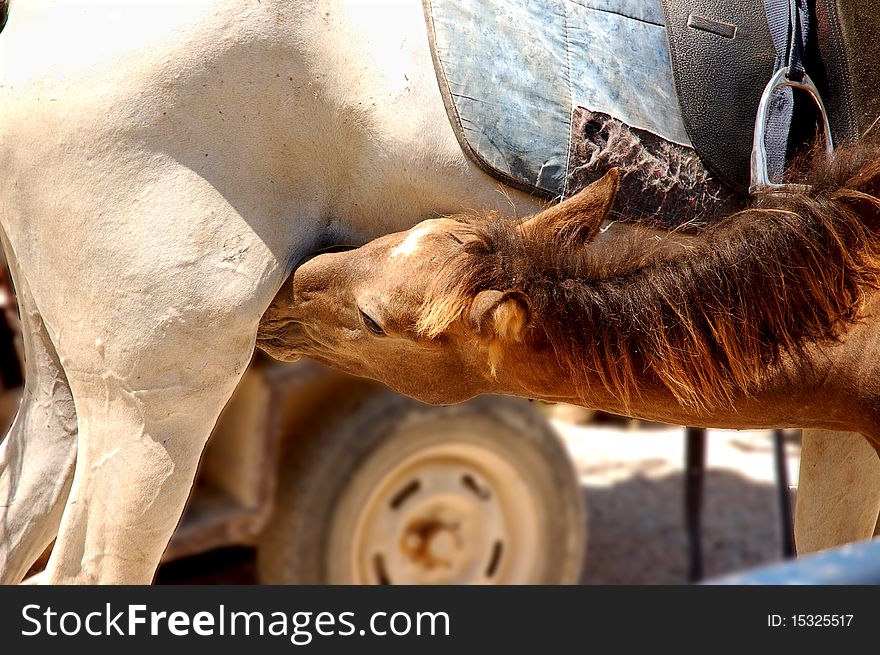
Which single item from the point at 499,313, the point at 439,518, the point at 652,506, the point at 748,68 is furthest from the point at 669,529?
the point at 499,313

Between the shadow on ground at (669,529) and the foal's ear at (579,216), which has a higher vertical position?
the shadow on ground at (669,529)

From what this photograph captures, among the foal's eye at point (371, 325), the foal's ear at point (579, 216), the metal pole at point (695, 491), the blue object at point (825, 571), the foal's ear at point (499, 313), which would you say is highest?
the metal pole at point (695, 491)

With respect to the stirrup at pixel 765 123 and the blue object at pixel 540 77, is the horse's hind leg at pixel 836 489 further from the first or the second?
the blue object at pixel 540 77

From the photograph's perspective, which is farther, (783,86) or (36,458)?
(36,458)

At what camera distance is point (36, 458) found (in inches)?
68.6

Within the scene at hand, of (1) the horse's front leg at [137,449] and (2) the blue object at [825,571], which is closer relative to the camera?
(2) the blue object at [825,571]

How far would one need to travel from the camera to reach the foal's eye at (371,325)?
1.49 m

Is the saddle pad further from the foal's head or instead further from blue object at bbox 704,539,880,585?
blue object at bbox 704,539,880,585

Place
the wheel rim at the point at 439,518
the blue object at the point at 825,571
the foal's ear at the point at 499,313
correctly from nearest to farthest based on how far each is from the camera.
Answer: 1. the blue object at the point at 825,571
2. the foal's ear at the point at 499,313
3. the wheel rim at the point at 439,518

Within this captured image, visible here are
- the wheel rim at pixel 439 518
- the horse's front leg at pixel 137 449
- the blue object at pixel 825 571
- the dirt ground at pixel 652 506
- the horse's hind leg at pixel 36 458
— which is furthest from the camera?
the dirt ground at pixel 652 506

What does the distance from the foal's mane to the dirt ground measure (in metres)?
2.36

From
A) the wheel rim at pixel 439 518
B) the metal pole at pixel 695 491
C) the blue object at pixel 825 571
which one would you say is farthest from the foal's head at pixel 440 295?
the metal pole at pixel 695 491

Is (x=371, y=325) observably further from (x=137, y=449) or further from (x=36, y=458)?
(x=36, y=458)

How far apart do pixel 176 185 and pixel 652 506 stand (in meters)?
3.99
